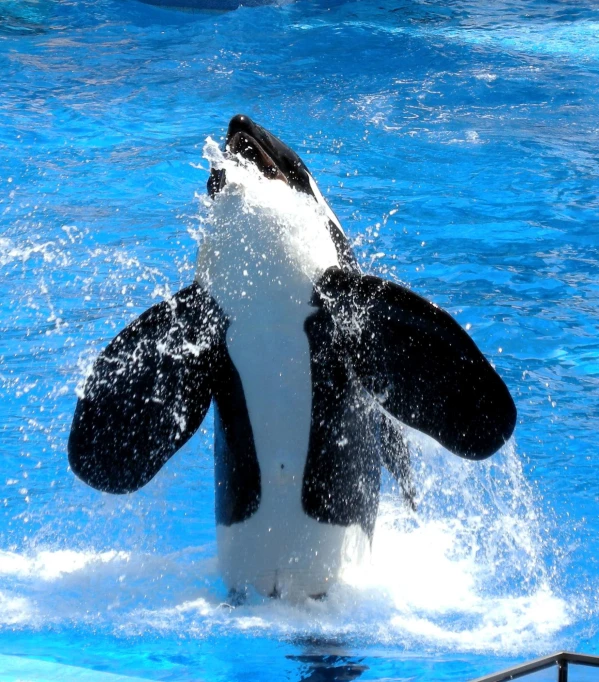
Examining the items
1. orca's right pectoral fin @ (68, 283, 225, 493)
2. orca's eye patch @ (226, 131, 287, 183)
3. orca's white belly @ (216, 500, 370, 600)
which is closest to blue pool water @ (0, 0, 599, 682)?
orca's white belly @ (216, 500, 370, 600)

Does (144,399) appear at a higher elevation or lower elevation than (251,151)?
lower

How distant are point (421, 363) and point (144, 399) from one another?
134 centimetres

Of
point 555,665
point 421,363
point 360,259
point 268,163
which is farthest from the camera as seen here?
point 360,259

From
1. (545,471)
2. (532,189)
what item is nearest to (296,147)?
(532,189)

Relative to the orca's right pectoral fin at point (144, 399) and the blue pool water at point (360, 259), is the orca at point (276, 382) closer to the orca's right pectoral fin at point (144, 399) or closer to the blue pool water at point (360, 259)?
the orca's right pectoral fin at point (144, 399)

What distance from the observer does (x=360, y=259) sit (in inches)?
402

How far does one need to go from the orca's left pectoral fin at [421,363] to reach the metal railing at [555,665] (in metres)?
2.33

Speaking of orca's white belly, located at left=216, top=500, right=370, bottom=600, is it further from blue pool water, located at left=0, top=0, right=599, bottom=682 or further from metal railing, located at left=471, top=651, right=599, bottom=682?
metal railing, located at left=471, top=651, right=599, bottom=682

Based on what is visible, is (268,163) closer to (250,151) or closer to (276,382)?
(250,151)

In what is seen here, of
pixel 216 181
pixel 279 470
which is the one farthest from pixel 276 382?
pixel 216 181

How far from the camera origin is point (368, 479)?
17.4ft

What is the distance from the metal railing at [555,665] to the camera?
2.48 m

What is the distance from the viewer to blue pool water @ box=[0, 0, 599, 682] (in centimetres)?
503

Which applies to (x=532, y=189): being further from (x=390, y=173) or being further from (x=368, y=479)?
(x=368, y=479)
